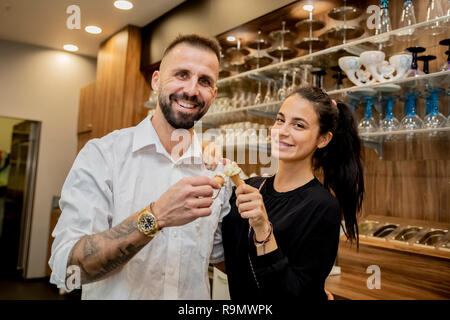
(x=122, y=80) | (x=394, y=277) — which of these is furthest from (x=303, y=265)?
(x=122, y=80)

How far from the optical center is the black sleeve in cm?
92

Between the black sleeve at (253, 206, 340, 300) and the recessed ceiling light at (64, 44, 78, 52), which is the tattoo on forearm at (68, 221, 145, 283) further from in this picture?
the recessed ceiling light at (64, 44, 78, 52)

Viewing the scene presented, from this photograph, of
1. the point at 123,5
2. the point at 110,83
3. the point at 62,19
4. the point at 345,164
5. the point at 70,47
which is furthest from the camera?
the point at 110,83

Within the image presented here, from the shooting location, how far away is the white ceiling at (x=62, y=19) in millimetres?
2779

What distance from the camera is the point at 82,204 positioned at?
89cm

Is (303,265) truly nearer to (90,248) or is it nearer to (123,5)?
(90,248)

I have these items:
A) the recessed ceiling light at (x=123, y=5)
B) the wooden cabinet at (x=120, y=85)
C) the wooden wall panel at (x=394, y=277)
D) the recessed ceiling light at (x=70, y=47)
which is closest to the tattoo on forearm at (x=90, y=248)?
the wooden wall panel at (x=394, y=277)

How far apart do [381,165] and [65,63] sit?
9.80ft

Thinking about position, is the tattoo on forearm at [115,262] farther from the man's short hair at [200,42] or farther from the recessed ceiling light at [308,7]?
the recessed ceiling light at [308,7]

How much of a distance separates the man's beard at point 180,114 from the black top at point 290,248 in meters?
0.31

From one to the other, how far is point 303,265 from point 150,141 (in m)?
0.53

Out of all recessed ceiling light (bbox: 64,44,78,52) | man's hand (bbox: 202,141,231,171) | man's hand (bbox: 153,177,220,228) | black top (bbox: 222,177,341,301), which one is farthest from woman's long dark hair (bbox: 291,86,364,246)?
recessed ceiling light (bbox: 64,44,78,52)

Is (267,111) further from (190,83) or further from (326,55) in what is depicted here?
(190,83)

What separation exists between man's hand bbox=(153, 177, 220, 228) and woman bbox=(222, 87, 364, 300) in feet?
0.44
